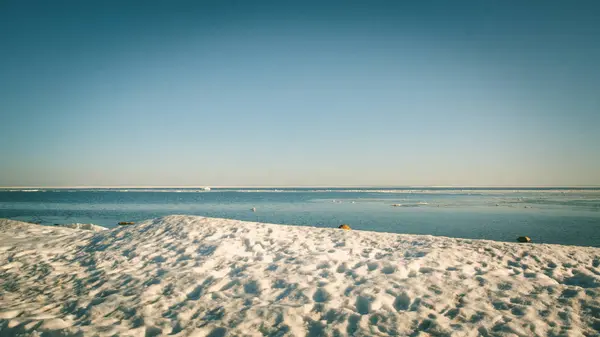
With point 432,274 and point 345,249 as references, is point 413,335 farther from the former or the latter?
point 345,249

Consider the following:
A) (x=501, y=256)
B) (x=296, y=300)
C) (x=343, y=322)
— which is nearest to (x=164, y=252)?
(x=296, y=300)

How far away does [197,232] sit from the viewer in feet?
40.8

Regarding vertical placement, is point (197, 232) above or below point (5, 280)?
above

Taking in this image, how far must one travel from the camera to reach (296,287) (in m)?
7.41

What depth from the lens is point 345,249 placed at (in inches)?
415

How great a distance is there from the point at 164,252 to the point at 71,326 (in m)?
4.77

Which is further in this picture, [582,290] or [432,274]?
[432,274]

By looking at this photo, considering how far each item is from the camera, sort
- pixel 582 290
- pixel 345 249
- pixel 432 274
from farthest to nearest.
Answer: pixel 345 249
pixel 432 274
pixel 582 290

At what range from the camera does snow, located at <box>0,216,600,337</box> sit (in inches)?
228

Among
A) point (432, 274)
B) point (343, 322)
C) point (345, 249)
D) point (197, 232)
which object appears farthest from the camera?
point (197, 232)

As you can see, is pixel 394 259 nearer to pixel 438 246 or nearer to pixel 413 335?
pixel 438 246

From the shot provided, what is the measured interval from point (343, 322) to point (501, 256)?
21.2 feet

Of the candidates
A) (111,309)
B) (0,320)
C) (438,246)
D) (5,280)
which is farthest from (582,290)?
(5,280)

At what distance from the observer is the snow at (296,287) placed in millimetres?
5789
